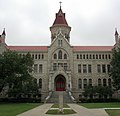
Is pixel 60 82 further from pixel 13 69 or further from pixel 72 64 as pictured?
pixel 13 69

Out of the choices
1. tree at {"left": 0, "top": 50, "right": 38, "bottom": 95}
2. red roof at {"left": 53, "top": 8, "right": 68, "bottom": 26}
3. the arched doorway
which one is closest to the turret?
red roof at {"left": 53, "top": 8, "right": 68, "bottom": 26}

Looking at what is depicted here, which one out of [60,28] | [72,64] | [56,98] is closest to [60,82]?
[72,64]

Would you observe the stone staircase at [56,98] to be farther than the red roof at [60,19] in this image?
No

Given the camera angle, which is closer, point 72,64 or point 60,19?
point 72,64

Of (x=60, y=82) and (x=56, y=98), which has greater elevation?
(x=60, y=82)

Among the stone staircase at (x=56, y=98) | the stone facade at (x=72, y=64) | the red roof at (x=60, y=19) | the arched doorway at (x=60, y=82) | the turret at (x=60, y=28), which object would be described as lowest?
the stone staircase at (x=56, y=98)

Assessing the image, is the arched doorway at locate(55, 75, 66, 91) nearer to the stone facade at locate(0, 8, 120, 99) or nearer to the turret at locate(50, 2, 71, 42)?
the stone facade at locate(0, 8, 120, 99)

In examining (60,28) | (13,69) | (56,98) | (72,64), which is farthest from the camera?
(60,28)

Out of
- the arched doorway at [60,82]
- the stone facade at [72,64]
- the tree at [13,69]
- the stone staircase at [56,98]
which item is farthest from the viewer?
the stone facade at [72,64]

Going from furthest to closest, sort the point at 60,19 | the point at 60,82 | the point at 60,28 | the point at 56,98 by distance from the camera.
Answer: the point at 60,19
the point at 60,28
the point at 60,82
the point at 56,98

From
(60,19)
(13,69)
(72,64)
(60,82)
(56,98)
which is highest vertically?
(60,19)

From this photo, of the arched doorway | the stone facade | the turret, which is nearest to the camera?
the arched doorway

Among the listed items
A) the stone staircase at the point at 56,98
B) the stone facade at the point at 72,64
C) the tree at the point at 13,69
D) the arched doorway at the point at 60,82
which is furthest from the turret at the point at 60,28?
the tree at the point at 13,69

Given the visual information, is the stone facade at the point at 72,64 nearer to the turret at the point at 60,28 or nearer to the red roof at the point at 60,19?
the turret at the point at 60,28
